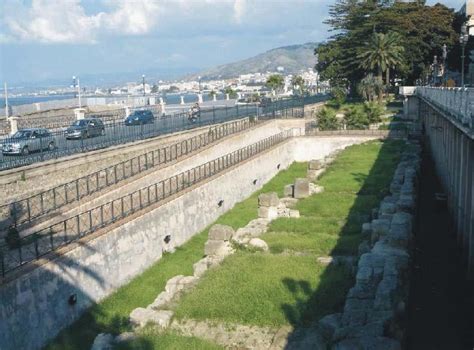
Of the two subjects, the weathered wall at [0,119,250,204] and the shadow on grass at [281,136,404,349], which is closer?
the shadow on grass at [281,136,404,349]

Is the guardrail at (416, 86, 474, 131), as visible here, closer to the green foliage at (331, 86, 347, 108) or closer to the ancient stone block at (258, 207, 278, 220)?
the ancient stone block at (258, 207, 278, 220)

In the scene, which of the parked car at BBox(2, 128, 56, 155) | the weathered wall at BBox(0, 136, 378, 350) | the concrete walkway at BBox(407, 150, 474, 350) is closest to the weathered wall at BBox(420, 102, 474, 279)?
the concrete walkway at BBox(407, 150, 474, 350)

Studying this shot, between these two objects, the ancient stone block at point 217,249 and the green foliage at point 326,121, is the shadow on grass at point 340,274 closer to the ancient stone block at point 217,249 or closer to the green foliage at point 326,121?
the ancient stone block at point 217,249

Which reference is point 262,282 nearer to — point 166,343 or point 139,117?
point 166,343

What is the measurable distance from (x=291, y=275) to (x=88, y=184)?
9.95 metres

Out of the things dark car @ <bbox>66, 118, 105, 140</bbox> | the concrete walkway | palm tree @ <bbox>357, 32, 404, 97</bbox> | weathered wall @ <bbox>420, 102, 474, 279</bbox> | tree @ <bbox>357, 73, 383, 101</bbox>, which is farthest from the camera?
tree @ <bbox>357, 73, 383, 101</bbox>

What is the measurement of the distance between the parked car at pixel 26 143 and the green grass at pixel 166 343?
56.4 feet

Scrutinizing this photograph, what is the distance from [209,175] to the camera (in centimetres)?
2952

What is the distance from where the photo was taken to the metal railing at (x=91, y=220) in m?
16.2

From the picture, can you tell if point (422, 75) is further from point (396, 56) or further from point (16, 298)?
point (16, 298)

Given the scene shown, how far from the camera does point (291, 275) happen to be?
16797 mm

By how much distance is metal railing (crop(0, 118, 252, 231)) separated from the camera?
66.7 ft

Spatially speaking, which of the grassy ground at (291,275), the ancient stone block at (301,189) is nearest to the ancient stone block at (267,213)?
the grassy ground at (291,275)

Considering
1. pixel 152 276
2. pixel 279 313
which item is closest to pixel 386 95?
pixel 152 276
